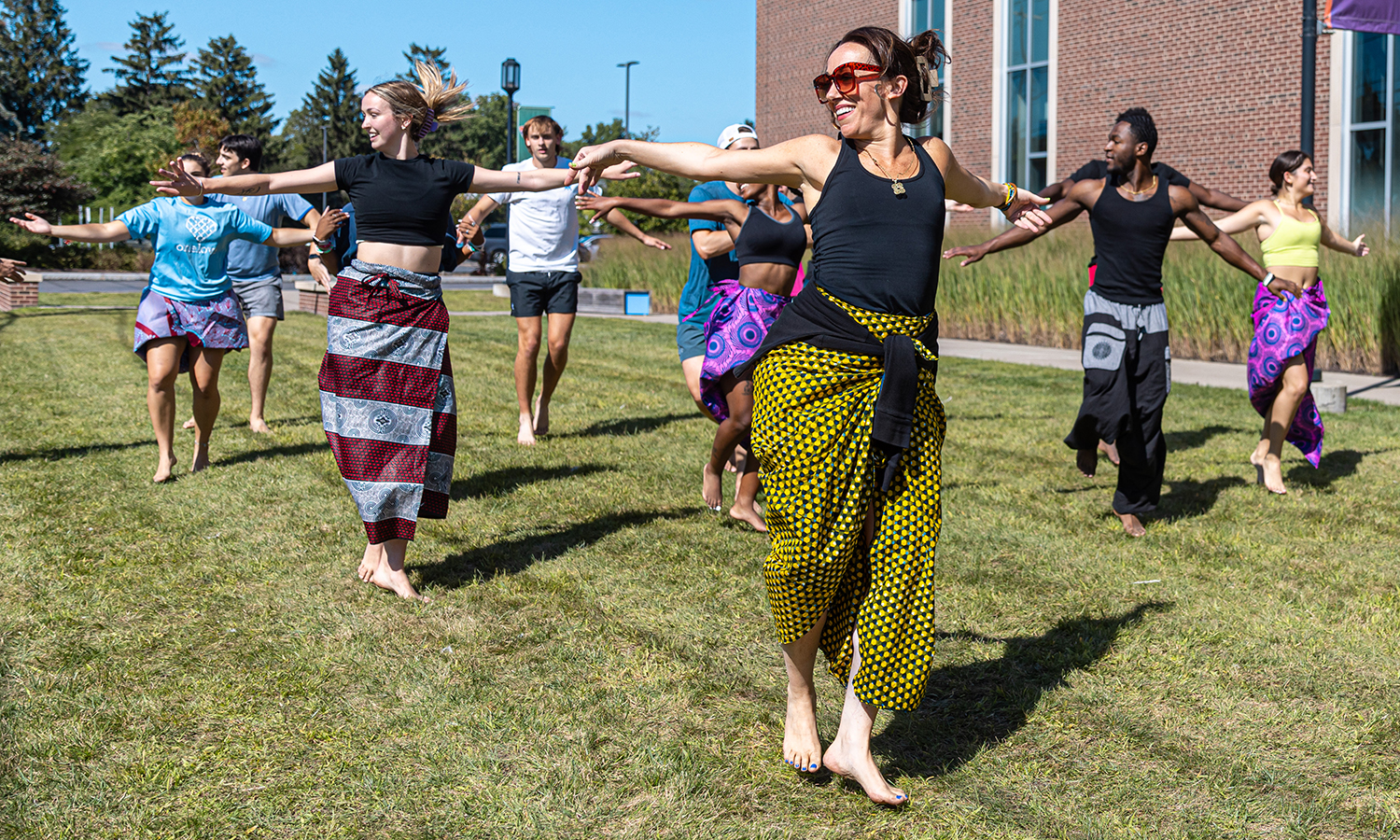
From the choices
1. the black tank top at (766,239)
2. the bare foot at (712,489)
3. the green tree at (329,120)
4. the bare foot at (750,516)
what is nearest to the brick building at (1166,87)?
the black tank top at (766,239)

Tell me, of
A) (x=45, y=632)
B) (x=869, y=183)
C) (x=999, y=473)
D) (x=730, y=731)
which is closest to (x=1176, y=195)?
(x=999, y=473)

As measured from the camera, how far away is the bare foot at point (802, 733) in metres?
3.51

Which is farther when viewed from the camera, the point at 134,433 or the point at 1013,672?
the point at 134,433

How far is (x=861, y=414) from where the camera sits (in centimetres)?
334

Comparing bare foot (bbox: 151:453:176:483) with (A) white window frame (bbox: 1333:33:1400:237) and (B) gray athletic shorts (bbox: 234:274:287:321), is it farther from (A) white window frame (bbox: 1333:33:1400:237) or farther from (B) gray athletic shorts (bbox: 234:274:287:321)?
(A) white window frame (bbox: 1333:33:1400:237)

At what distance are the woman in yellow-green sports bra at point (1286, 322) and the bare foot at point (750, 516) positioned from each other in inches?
131

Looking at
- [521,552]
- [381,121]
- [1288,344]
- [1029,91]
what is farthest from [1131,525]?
[1029,91]

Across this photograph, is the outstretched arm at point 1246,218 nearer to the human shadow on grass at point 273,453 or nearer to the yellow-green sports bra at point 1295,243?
the yellow-green sports bra at point 1295,243

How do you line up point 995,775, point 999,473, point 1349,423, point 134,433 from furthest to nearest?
point 1349,423
point 134,433
point 999,473
point 995,775

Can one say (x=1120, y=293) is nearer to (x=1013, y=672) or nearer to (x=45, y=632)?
(x=1013, y=672)

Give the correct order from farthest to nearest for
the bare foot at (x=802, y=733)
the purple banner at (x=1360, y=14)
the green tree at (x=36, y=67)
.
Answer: the green tree at (x=36, y=67), the purple banner at (x=1360, y=14), the bare foot at (x=802, y=733)

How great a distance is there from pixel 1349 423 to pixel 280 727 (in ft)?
29.9

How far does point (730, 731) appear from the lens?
3.81 m

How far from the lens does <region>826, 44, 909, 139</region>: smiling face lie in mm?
3389
